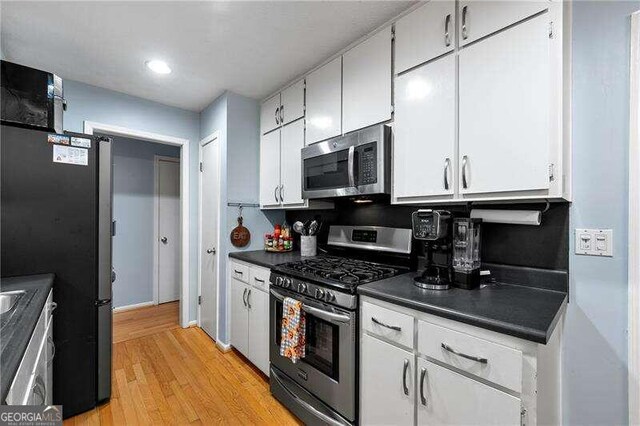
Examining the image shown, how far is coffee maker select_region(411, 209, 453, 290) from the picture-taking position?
4.56ft

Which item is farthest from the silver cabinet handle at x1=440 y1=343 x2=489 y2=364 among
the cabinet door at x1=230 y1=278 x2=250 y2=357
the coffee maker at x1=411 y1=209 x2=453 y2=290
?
the cabinet door at x1=230 y1=278 x2=250 y2=357

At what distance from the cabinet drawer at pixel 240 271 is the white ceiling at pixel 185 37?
5.34 ft

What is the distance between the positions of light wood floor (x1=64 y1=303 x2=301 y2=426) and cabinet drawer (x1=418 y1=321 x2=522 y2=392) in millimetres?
1129

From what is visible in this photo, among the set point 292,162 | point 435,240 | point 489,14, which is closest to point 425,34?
point 489,14

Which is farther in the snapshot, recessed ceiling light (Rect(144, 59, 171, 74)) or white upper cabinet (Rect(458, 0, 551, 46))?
recessed ceiling light (Rect(144, 59, 171, 74))

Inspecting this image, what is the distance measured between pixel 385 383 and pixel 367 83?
171 cm

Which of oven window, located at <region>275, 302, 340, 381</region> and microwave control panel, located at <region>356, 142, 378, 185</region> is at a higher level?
microwave control panel, located at <region>356, 142, 378, 185</region>

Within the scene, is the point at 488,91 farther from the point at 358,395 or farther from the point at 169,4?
the point at 169,4

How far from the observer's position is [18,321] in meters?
0.96

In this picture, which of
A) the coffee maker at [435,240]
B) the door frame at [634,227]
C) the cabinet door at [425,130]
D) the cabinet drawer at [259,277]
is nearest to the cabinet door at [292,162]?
the cabinet drawer at [259,277]

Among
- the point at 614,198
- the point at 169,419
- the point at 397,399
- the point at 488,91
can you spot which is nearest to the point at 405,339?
the point at 397,399

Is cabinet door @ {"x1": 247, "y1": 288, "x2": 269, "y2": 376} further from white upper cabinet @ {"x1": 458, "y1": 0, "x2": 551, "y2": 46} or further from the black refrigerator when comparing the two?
white upper cabinet @ {"x1": 458, "y1": 0, "x2": 551, "y2": 46}

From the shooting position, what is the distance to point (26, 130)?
5.11 ft

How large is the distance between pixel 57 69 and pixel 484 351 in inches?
134
